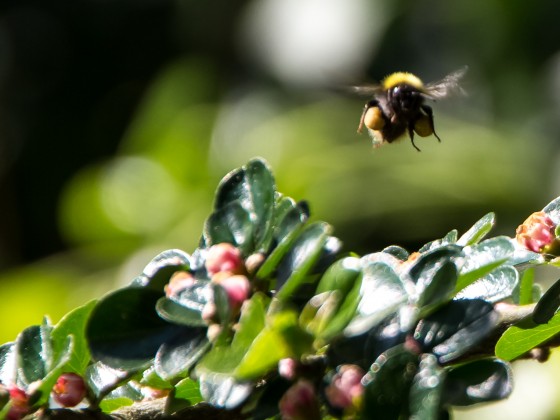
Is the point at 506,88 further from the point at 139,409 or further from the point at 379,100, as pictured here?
the point at 139,409

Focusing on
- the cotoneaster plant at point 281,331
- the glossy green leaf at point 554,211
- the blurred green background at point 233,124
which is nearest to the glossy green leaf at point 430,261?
the cotoneaster plant at point 281,331

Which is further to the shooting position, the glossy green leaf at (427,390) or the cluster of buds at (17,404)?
the cluster of buds at (17,404)

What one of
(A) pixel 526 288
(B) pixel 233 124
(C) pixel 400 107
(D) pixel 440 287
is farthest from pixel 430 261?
(B) pixel 233 124

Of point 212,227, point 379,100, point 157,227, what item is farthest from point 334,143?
point 212,227

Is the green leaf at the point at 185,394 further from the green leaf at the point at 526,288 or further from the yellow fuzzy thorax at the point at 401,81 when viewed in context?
the yellow fuzzy thorax at the point at 401,81

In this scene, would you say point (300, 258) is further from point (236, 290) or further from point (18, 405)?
point (18, 405)

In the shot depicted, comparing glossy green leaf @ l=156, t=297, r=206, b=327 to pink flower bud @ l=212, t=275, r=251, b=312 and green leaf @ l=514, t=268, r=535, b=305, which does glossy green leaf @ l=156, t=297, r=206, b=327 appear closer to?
pink flower bud @ l=212, t=275, r=251, b=312
